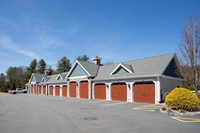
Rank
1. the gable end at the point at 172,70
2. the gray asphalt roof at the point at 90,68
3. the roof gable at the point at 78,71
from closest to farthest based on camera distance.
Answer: the gable end at the point at 172,70 < the gray asphalt roof at the point at 90,68 < the roof gable at the point at 78,71

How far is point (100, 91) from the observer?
25047mm

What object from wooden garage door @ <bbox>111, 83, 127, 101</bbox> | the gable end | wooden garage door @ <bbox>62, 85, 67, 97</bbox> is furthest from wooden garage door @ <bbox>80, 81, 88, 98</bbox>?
the gable end

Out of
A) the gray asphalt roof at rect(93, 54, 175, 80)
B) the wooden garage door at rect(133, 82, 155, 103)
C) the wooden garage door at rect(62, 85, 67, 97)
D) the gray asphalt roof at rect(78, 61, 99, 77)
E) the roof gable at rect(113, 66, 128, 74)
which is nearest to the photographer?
the wooden garage door at rect(133, 82, 155, 103)

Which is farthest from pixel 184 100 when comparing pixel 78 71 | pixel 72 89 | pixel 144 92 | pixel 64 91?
pixel 64 91

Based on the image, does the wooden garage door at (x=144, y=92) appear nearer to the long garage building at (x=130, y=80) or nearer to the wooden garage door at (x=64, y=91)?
the long garage building at (x=130, y=80)

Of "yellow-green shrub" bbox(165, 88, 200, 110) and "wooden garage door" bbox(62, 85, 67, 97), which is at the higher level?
"yellow-green shrub" bbox(165, 88, 200, 110)

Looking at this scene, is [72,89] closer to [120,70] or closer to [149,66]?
[120,70]

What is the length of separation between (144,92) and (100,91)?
795cm

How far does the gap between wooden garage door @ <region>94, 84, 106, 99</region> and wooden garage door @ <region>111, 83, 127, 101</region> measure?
6.33 feet

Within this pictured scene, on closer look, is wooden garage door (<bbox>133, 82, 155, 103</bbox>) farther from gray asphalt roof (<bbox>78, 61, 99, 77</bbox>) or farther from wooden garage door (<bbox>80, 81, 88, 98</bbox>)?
wooden garage door (<bbox>80, 81, 88, 98</bbox>)

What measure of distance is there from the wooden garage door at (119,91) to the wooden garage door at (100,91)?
1.93 metres

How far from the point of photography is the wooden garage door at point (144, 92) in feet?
60.3

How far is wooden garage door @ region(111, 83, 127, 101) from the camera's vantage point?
21.4m

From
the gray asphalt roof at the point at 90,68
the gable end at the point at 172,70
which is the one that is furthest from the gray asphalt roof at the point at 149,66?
the gray asphalt roof at the point at 90,68
